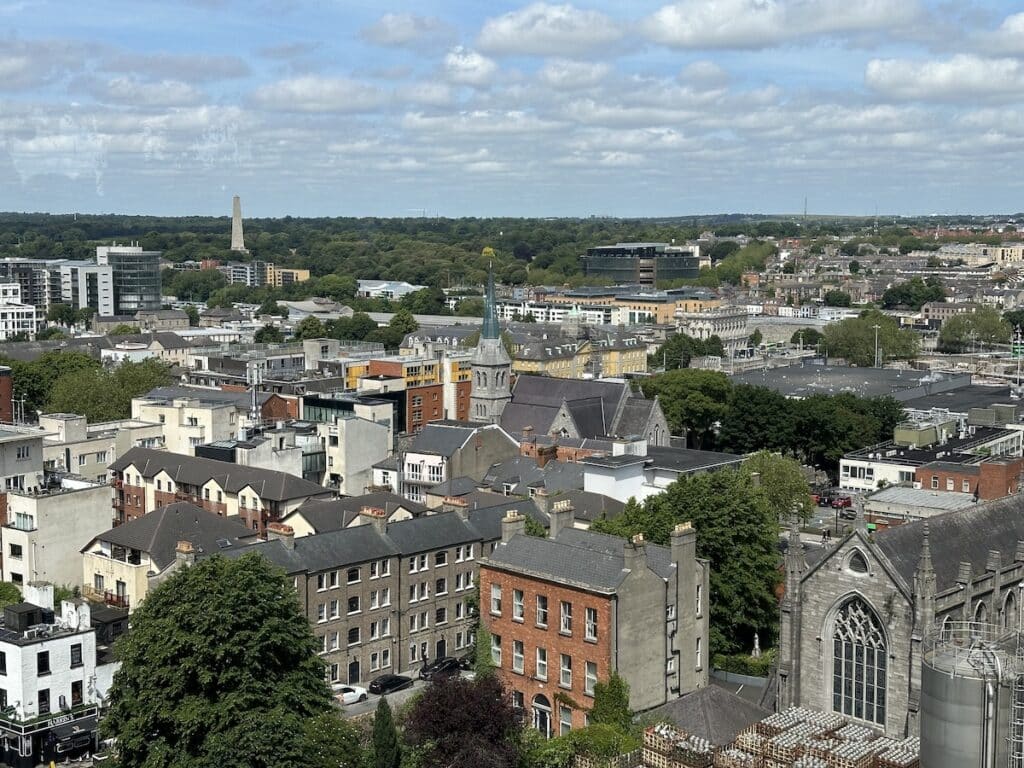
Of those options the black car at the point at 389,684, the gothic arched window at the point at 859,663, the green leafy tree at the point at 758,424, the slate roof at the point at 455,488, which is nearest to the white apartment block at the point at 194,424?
the slate roof at the point at 455,488

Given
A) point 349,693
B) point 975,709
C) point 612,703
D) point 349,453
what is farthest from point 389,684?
point 349,453

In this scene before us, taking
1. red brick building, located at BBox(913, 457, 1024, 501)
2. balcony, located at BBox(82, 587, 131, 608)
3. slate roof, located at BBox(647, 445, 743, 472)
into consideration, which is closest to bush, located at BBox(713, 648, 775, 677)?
red brick building, located at BBox(913, 457, 1024, 501)

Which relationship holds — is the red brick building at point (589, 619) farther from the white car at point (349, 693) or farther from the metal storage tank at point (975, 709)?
the metal storage tank at point (975, 709)

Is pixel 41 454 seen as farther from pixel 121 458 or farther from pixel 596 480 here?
pixel 596 480

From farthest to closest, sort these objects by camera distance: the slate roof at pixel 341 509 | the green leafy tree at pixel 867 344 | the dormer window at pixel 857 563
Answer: the green leafy tree at pixel 867 344, the slate roof at pixel 341 509, the dormer window at pixel 857 563

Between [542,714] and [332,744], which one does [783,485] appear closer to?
[542,714]

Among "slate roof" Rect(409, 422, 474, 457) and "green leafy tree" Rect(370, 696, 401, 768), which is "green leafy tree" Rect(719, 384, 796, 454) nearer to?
"slate roof" Rect(409, 422, 474, 457)

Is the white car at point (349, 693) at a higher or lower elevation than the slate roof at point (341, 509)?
lower
